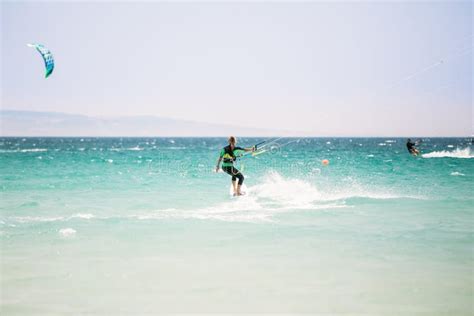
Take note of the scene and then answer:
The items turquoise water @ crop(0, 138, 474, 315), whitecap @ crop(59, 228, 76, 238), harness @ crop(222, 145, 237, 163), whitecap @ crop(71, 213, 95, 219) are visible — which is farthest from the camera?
harness @ crop(222, 145, 237, 163)

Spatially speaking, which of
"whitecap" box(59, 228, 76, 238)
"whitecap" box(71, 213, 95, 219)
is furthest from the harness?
"whitecap" box(59, 228, 76, 238)

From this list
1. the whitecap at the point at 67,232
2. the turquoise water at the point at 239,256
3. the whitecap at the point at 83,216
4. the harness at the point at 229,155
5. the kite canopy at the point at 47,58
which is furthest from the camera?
the harness at the point at 229,155

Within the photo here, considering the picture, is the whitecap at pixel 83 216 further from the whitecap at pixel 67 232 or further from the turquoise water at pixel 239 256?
the whitecap at pixel 67 232

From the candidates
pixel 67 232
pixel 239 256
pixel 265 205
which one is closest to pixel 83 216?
pixel 67 232

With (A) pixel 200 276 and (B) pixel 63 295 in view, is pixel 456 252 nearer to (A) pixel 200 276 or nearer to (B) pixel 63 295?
(A) pixel 200 276

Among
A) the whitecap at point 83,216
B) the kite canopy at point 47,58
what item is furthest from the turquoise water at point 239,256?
the kite canopy at point 47,58

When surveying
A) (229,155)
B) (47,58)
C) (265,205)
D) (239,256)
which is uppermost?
(47,58)

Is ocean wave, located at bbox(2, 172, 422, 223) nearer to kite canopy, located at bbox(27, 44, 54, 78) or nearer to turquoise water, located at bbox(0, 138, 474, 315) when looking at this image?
turquoise water, located at bbox(0, 138, 474, 315)

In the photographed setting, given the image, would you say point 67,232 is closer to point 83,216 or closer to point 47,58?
point 83,216

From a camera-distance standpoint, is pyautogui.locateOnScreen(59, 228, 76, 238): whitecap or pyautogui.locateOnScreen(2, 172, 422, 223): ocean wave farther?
Answer: pyautogui.locateOnScreen(2, 172, 422, 223): ocean wave

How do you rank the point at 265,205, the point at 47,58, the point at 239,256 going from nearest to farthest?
1. the point at 239,256
2. the point at 47,58
3. the point at 265,205

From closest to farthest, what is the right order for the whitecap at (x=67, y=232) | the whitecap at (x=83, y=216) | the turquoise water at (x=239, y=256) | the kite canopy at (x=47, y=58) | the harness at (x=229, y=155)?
1. the turquoise water at (x=239, y=256)
2. the whitecap at (x=67, y=232)
3. the kite canopy at (x=47, y=58)
4. the whitecap at (x=83, y=216)
5. the harness at (x=229, y=155)

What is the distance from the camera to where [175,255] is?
8.94m

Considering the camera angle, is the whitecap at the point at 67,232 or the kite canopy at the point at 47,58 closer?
the whitecap at the point at 67,232
